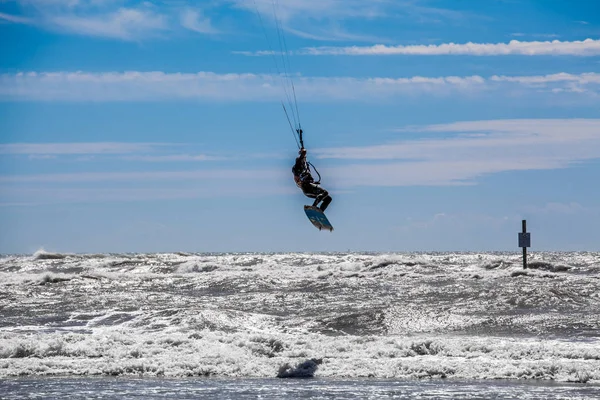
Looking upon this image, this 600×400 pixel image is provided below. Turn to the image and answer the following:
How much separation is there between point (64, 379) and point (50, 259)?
141ft

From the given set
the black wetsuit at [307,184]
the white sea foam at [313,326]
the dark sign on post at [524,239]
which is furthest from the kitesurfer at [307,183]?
the dark sign on post at [524,239]

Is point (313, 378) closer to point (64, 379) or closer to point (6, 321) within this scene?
point (64, 379)

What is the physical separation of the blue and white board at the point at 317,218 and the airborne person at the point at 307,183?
0.54 ft

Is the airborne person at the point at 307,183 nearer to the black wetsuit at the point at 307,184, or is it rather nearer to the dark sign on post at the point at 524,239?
the black wetsuit at the point at 307,184

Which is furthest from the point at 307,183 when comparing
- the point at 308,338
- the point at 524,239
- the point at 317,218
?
the point at 524,239

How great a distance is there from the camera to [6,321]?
2233 cm

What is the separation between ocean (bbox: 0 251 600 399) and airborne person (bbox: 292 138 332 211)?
10.6ft

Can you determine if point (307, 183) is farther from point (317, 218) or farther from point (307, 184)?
point (317, 218)

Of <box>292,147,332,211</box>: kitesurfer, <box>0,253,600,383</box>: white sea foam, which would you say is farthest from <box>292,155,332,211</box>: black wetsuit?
<box>0,253,600,383</box>: white sea foam

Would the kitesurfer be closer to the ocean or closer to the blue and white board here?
the blue and white board

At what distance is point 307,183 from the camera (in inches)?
742

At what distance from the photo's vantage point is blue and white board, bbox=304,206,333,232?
19422 millimetres

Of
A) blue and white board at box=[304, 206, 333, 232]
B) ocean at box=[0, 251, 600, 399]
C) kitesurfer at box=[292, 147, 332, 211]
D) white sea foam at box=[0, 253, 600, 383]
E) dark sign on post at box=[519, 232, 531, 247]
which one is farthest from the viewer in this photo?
dark sign on post at box=[519, 232, 531, 247]

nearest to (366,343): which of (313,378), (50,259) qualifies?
(313,378)
